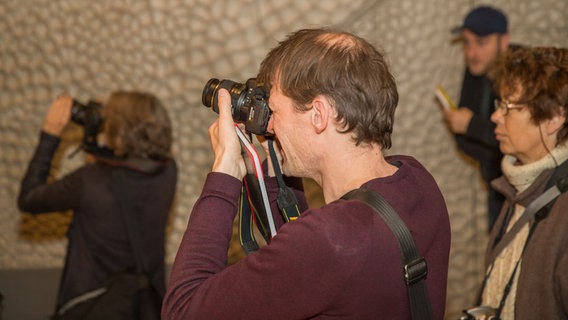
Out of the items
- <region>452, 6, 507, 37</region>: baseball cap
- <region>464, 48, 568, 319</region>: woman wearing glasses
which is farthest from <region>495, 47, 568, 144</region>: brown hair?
<region>452, 6, 507, 37</region>: baseball cap

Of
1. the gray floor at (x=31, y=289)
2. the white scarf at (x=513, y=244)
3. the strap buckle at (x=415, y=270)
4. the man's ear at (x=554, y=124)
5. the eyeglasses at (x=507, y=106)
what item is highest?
the eyeglasses at (x=507, y=106)

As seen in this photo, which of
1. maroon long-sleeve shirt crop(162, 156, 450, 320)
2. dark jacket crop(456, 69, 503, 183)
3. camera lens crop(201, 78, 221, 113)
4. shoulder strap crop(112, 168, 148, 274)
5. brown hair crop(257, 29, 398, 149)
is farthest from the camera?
dark jacket crop(456, 69, 503, 183)

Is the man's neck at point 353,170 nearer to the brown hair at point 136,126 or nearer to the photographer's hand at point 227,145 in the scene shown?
the photographer's hand at point 227,145

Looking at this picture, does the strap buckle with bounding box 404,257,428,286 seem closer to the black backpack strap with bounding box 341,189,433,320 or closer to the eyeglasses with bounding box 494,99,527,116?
the black backpack strap with bounding box 341,189,433,320

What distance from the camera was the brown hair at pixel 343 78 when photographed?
1.21m

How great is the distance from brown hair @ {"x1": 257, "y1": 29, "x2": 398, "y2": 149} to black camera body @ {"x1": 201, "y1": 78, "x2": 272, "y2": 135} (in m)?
0.05

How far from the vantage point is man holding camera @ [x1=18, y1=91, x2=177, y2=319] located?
2.28m

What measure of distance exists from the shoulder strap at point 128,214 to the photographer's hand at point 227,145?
3.29 ft

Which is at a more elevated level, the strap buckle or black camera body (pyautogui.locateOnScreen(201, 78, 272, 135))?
black camera body (pyautogui.locateOnScreen(201, 78, 272, 135))

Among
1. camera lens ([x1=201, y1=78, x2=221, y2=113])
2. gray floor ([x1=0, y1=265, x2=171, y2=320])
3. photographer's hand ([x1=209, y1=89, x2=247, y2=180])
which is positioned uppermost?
camera lens ([x1=201, y1=78, x2=221, y2=113])

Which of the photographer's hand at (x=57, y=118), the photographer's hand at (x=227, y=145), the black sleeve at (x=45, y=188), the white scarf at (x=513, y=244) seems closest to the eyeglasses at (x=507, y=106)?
the white scarf at (x=513, y=244)

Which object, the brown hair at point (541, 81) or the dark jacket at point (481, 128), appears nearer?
the brown hair at point (541, 81)

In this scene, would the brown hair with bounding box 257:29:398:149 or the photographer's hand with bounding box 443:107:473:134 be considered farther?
the photographer's hand with bounding box 443:107:473:134

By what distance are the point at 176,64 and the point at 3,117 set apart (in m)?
0.85
